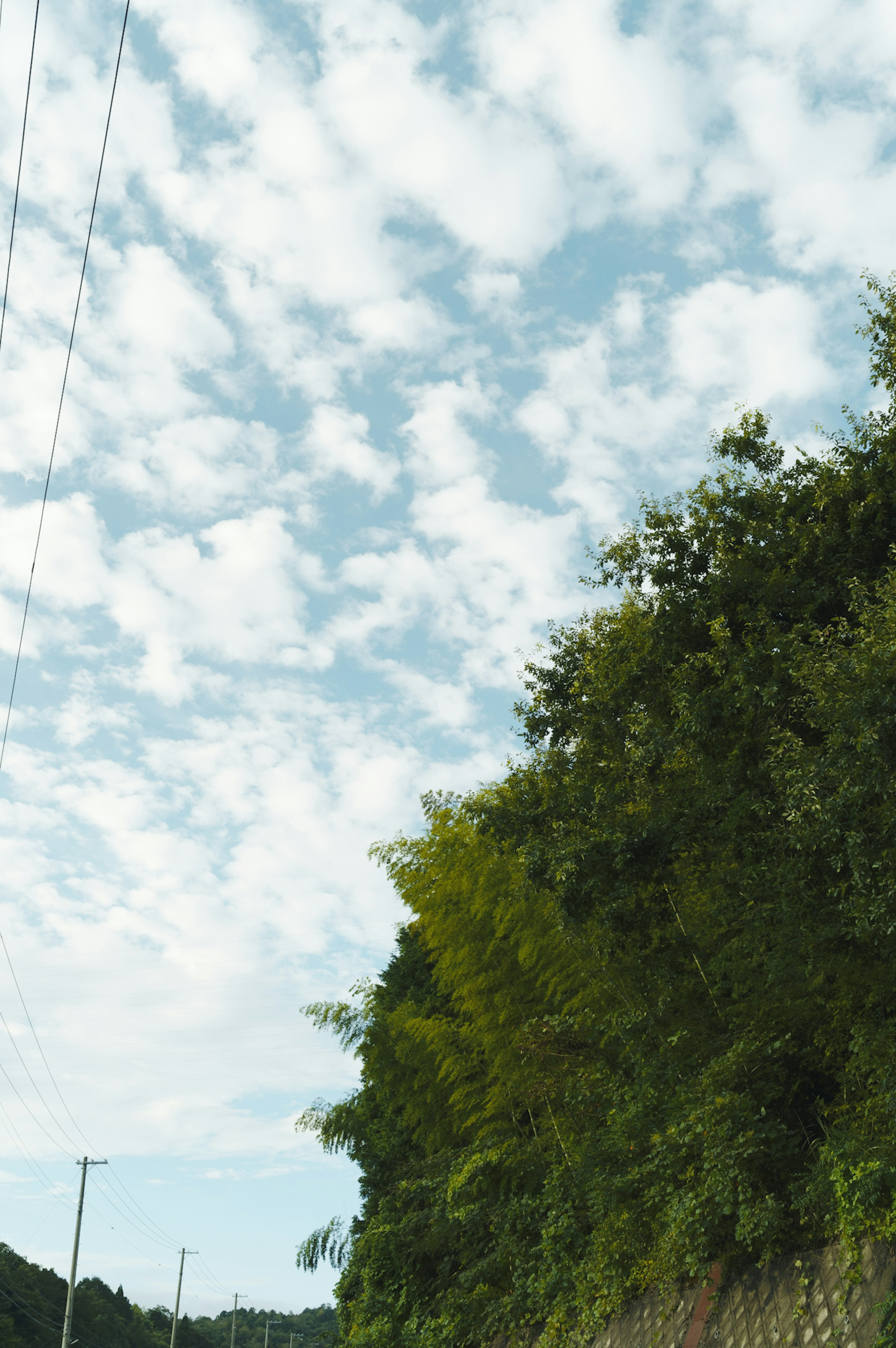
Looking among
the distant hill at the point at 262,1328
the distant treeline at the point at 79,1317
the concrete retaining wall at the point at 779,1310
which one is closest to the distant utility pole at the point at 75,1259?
the distant treeline at the point at 79,1317

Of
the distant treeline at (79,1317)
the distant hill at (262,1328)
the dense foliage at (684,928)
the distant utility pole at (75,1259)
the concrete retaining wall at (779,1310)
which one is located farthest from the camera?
the distant hill at (262,1328)

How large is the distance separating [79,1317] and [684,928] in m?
64.1

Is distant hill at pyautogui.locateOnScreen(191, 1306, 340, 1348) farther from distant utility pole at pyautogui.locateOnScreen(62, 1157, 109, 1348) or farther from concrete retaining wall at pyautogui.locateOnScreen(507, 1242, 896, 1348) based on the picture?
concrete retaining wall at pyautogui.locateOnScreen(507, 1242, 896, 1348)

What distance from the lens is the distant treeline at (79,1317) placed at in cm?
5291

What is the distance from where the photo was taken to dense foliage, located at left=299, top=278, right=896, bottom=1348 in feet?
30.7

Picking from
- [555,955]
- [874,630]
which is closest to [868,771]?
[874,630]

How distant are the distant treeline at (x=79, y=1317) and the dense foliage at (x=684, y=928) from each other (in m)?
16.3

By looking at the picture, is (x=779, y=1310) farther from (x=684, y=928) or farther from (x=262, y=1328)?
(x=262, y=1328)

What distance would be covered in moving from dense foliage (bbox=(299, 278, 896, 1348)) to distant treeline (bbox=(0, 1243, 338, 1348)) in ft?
53.5

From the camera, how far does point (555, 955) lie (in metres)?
14.2

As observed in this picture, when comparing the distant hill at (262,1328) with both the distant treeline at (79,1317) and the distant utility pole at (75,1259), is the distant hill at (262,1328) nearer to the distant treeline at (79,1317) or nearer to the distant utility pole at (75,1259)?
the distant treeline at (79,1317)

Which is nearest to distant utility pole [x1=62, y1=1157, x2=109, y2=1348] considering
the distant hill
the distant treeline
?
the distant treeline

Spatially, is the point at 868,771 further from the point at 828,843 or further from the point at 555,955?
the point at 555,955

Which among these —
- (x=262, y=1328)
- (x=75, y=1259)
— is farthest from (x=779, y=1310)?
(x=262, y=1328)
